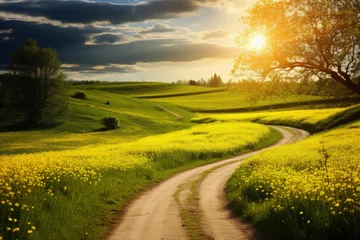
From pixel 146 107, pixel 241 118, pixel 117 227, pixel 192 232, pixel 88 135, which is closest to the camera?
pixel 192 232

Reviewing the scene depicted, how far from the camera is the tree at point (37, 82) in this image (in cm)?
7669

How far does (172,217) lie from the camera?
15.8m

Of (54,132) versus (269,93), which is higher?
(269,93)

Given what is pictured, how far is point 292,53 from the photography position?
19781 mm

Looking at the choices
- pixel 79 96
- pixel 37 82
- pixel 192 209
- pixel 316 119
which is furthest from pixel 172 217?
pixel 79 96

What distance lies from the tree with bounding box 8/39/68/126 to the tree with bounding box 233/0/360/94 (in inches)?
2562

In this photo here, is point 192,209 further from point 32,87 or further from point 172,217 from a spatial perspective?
point 32,87

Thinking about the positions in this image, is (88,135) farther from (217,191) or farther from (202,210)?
(202,210)

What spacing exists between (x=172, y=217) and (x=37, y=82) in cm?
6870

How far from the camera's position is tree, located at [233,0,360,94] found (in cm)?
1844

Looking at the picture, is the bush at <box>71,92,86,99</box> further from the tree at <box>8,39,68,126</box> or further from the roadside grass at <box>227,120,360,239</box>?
the roadside grass at <box>227,120,360,239</box>

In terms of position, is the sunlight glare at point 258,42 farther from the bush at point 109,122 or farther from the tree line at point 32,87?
the tree line at point 32,87

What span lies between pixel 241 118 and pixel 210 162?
226 feet

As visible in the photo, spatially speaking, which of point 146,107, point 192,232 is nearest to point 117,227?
point 192,232
